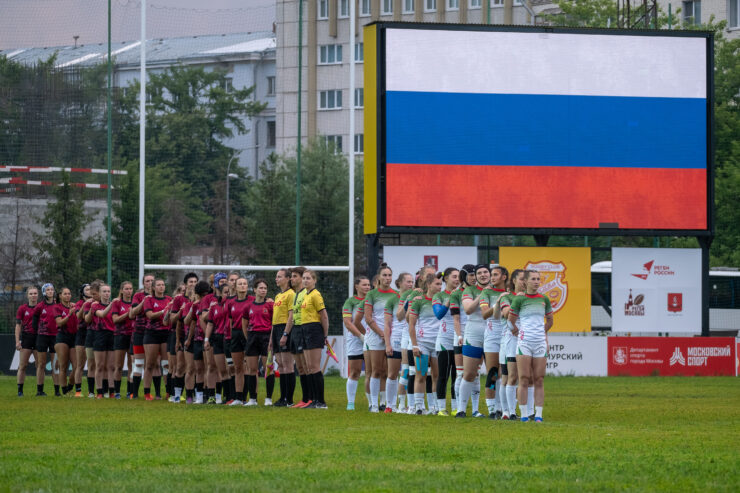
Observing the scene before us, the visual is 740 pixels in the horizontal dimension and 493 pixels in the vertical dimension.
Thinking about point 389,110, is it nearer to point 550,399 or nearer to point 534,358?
point 550,399

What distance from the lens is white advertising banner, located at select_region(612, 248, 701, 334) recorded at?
2662 cm

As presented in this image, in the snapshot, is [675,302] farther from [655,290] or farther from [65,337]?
[65,337]

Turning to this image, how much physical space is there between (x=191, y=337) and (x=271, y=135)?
2391cm

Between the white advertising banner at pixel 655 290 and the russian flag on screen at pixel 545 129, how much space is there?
1192 millimetres

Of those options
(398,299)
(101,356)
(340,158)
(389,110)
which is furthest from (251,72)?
(398,299)

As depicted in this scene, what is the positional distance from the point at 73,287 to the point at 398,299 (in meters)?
15.9

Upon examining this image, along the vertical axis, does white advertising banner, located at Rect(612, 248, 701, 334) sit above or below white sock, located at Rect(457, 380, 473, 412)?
above

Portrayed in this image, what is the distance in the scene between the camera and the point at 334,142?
41.4 metres

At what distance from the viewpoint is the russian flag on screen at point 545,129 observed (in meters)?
25.0

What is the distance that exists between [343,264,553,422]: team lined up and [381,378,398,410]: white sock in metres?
0.01

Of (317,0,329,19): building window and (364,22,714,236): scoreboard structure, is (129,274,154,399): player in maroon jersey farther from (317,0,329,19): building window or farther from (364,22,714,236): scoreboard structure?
(317,0,329,19): building window

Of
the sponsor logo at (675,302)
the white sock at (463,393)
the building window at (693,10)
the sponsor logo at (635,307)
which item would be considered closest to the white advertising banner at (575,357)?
the sponsor logo at (635,307)

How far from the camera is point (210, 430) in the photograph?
13000 mm

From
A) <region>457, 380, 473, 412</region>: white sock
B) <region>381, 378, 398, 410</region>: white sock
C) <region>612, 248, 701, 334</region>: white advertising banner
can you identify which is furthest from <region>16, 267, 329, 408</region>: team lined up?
<region>612, 248, 701, 334</region>: white advertising banner
